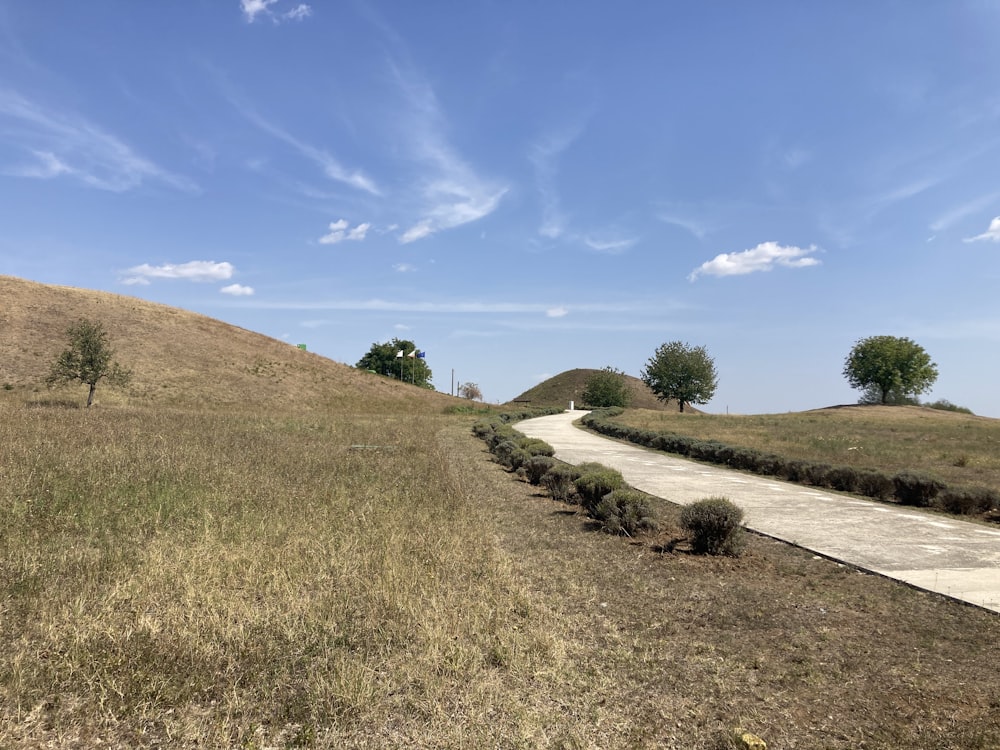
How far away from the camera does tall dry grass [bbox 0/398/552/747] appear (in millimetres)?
3076

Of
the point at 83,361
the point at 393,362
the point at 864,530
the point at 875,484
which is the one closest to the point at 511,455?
the point at 875,484

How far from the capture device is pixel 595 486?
925 centimetres

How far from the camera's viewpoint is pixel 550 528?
27.3 feet

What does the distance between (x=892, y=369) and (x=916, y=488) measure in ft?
240

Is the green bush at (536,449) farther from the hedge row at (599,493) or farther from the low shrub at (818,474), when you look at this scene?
the low shrub at (818,474)

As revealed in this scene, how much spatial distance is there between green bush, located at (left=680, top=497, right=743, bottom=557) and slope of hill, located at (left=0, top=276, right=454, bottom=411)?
3864 centimetres

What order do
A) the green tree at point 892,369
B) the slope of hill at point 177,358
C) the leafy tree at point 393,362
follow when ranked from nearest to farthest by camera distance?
the slope of hill at point 177,358 → the green tree at point 892,369 → the leafy tree at point 393,362

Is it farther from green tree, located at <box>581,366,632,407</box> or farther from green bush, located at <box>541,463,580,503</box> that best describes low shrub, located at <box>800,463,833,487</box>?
green tree, located at <box>581,366,632,407</box>

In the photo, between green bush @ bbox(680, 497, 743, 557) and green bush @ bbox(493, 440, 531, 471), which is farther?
green bush @ bbox(493, 440, 531, 471)

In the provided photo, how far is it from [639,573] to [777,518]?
14.9 feet

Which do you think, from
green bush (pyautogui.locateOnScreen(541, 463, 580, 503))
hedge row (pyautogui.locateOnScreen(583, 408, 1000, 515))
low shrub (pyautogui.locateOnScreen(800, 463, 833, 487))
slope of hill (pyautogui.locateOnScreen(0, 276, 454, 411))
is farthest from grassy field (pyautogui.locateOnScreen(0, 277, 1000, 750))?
slope of hill (pyautogui.locateOnScreen(0, 276, 454, 411))

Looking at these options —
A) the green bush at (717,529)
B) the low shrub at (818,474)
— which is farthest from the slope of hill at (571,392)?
the green bush at (717,529)

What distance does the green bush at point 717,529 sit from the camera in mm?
6984

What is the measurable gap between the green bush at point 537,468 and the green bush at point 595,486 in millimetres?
2593
